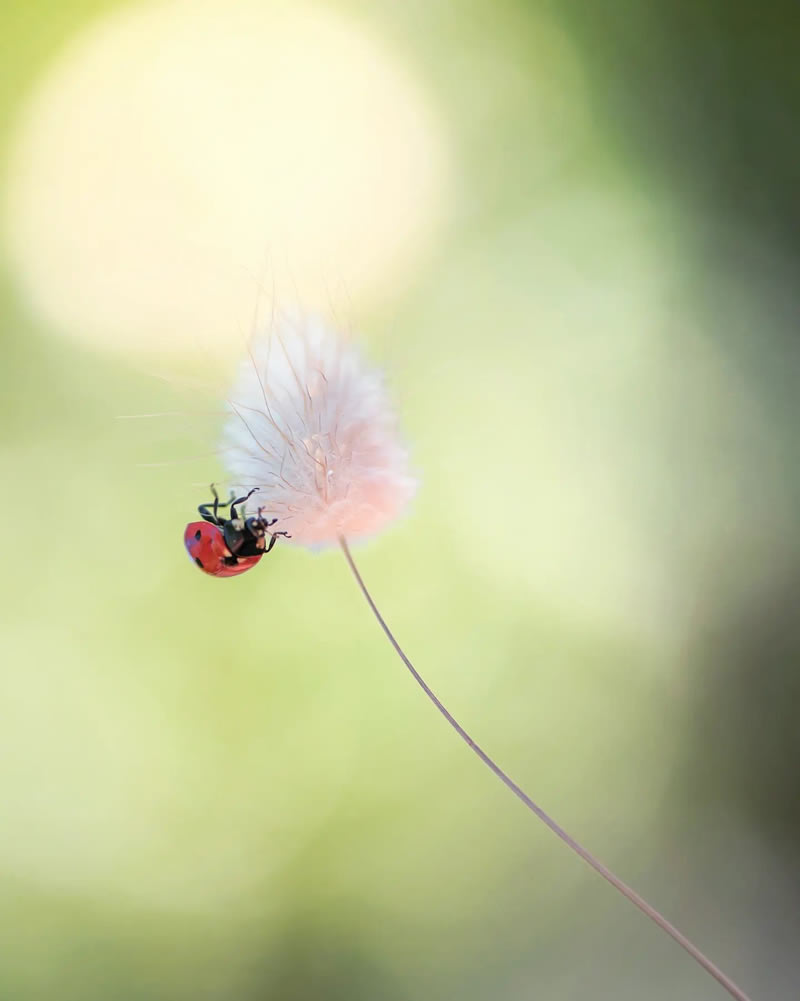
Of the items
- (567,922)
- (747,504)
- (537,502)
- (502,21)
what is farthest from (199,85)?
(567,922)

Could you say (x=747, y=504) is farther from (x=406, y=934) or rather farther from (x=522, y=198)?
(x=406, y=934)

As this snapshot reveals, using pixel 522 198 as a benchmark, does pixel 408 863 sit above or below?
below

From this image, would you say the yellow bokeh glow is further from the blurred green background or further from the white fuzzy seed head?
the white fuzzy seed head

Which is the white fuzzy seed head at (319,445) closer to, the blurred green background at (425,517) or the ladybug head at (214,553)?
the ladybug head at (214,553)

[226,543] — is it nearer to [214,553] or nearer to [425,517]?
[214,553]

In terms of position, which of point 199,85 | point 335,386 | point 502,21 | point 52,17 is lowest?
point 335,386

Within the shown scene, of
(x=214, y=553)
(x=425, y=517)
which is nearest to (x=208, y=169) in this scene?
(x=425, y=517)

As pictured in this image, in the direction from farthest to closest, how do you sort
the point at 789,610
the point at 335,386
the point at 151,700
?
the point at 789,610, the point at 151,700, the point at 335,386

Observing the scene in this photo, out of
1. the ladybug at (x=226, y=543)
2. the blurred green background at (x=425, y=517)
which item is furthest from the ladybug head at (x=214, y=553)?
the blurred green background at (x=425, y=517)
